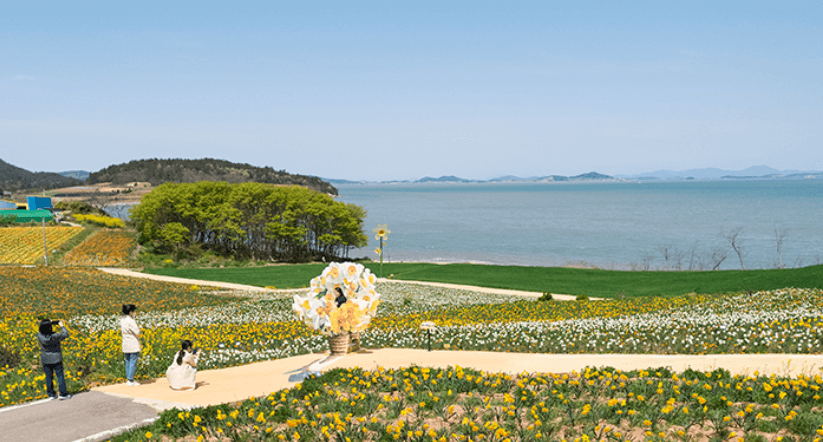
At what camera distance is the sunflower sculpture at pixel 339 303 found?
1208cm

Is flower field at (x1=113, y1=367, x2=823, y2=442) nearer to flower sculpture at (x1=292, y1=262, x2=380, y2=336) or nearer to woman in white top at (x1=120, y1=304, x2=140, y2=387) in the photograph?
flower sculpture at (x1=292, y1=262, x2=380, y2=336)

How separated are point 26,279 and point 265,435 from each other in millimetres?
31019

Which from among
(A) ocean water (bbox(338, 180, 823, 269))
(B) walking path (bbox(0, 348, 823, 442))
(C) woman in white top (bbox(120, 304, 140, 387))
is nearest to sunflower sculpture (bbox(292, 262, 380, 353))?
(B) walking path (bbox(0, 348, 823, 442))

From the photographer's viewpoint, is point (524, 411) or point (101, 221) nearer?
point (524, 411)

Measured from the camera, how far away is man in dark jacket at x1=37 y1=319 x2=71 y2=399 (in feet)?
33.4

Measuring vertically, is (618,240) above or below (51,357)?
below

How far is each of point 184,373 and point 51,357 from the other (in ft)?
8.16

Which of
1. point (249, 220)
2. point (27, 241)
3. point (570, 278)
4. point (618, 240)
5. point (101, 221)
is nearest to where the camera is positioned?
point (570, 278)

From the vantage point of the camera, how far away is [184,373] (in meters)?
10.5

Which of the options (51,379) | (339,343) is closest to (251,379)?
(339,343)

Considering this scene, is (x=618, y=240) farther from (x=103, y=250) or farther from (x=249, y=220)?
(x=103, y=250)

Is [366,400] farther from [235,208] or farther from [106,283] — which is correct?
[235,208]

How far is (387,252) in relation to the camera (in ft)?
294

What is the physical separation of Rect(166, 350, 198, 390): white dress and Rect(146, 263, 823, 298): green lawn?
27.6 m
